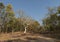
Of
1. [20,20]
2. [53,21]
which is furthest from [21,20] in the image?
[53,21]

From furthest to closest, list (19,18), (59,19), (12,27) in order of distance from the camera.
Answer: (12,27) → (19,18) → (59,19)

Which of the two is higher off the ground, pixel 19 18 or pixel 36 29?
pixel 19 18

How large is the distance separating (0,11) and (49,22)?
14.6 meters

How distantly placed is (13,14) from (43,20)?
Answer: 412 inches

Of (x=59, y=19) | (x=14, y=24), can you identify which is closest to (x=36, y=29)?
(x=14, y=24)

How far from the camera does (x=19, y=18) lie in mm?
42812

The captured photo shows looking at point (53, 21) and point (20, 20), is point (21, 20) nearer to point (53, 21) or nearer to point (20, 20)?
point (20, 20)

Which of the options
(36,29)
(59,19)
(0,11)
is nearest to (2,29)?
(0,11)

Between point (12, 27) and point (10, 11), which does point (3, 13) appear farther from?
point (12, 27)

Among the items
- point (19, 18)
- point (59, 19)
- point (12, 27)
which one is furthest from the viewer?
point (12, 27)

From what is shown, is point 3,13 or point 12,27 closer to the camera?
point 3,13

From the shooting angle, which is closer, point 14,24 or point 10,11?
point 10,11

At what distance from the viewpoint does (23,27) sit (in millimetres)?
45250

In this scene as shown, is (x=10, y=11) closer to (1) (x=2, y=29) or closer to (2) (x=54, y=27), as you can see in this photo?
(1) (x=2, y=29)
